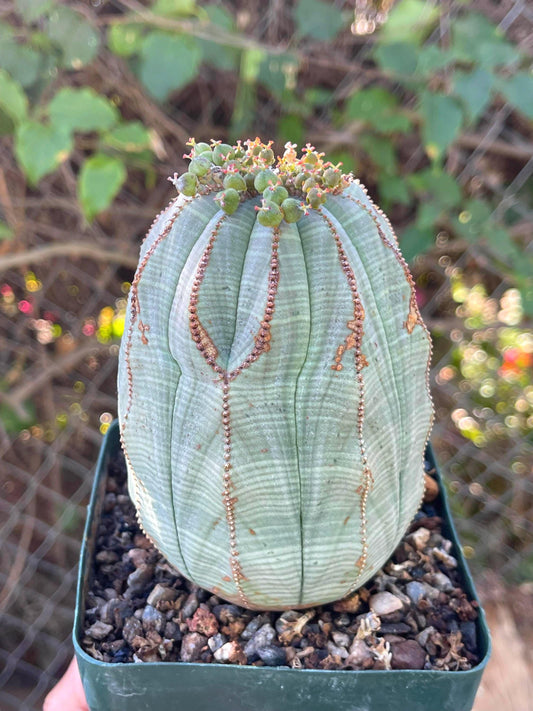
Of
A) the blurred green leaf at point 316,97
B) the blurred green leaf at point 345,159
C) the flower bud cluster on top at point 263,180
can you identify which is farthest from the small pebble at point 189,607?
the blurred green leaf at point 316,97

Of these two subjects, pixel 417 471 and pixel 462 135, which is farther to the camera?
pixel 462 135

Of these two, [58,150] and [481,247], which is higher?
[58,150]

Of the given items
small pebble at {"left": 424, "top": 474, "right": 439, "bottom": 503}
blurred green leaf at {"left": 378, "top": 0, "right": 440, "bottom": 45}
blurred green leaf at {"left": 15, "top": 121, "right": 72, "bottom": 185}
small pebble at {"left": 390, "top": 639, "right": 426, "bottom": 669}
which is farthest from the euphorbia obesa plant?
blurred green leaf at {"left": 378, "top": 0, "right": 440, "bottom": 45}

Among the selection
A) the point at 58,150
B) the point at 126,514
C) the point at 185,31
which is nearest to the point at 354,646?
the point at 126,514

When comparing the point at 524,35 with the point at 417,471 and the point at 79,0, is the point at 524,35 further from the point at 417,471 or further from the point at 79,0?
the point at 417,471

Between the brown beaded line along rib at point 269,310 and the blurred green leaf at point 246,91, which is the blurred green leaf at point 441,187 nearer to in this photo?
the blurred green leaf at point 246,91

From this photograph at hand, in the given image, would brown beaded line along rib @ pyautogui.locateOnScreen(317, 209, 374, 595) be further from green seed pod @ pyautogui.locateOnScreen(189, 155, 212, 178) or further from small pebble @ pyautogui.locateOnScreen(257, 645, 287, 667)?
small pebble @ pyautogui.locateOnScreen(257, 645, 287, 667)
